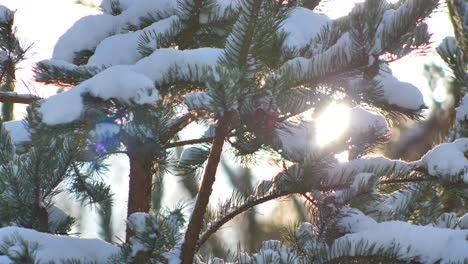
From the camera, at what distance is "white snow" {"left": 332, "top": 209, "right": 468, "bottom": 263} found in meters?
2.18

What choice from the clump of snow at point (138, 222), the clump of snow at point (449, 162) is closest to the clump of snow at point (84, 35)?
the clump of snow at point (138, 222)

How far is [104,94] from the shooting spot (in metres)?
1.82

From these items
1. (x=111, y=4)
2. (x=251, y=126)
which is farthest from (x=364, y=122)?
(x=111, y=4)

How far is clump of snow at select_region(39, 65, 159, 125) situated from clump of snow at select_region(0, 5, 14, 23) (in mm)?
987

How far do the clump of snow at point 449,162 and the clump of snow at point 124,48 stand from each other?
1.36 meters

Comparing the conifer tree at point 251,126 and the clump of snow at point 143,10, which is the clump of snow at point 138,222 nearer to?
the conifer tree at point 251,126

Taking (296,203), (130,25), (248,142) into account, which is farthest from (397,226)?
(296,203)

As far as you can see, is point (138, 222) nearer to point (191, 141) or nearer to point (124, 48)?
point (124, 48)

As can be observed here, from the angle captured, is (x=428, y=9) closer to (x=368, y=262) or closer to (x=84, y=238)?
(x=368, y=262)

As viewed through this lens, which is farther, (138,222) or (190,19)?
(190,19)

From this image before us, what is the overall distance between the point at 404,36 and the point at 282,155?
31.6 inches

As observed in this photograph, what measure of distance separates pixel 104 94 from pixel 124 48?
3.69 feet

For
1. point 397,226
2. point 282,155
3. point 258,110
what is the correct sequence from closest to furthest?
point 258,110 → point 397,226 → point 282,155

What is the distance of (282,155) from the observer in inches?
100
